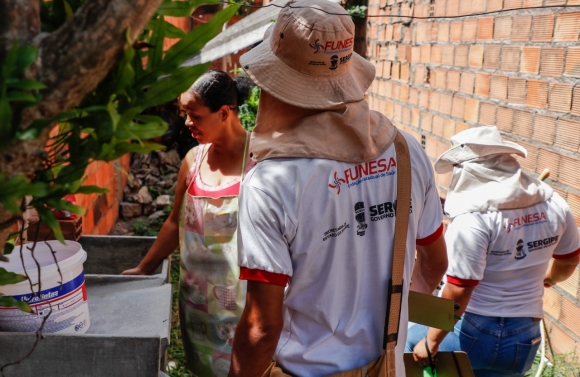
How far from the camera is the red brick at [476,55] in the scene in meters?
3.53

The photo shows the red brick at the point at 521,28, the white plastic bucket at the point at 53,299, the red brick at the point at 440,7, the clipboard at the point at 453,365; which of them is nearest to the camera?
the white plastic bucket at the point at 53,299

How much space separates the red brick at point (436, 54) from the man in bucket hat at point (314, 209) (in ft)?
8.68

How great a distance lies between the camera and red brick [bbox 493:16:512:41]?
3216mm

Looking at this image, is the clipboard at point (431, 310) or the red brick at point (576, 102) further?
the red brick at point (576, 102)

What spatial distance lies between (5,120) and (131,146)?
0.18m

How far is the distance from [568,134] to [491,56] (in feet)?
2.90

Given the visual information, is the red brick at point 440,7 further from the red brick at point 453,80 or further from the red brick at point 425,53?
the red brick at point 453,80

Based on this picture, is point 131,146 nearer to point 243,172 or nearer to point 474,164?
point 243,172

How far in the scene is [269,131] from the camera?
163 centimetres

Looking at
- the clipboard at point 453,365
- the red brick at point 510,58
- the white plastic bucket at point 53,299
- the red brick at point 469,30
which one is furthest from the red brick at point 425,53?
the white plastic bucket at point 53,299

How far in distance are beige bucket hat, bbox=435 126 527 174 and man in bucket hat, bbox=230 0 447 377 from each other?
Answer: 879 millimetres

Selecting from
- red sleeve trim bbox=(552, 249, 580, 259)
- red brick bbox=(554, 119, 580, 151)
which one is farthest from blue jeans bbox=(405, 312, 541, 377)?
red brick bbox=(554, 119, 580, 151)

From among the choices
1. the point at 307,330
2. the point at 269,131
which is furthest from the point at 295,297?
the point at 269,131

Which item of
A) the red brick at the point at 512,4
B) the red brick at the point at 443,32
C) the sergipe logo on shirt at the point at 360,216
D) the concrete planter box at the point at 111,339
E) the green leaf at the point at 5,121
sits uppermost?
the red brick at the point at 512,4
